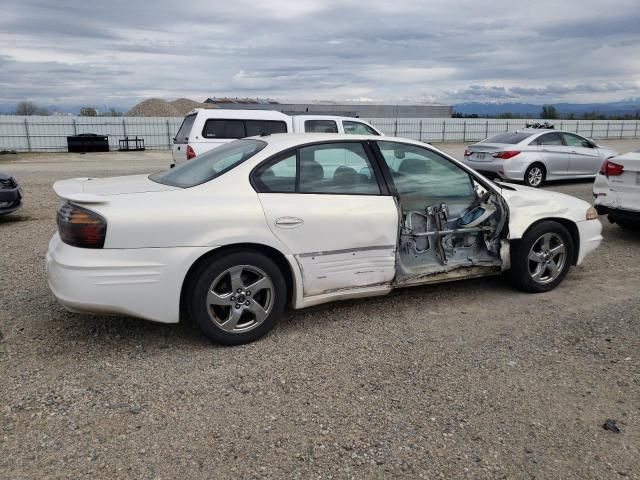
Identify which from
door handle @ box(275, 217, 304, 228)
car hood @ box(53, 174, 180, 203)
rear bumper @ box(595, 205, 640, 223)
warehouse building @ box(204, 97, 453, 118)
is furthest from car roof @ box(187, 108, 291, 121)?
warehouse building @ box(204, 97, 453, 118)

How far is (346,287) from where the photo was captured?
14.4 feet

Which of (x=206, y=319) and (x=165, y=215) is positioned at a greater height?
(x=165, y=215)

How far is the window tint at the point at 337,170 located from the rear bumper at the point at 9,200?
6.36m

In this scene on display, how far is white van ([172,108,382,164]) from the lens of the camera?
11.5 metres

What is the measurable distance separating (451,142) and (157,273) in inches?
1464

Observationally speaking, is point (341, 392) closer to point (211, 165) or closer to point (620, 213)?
point (211, 165)

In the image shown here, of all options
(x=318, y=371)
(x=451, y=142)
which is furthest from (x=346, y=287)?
(x=451, y=142)

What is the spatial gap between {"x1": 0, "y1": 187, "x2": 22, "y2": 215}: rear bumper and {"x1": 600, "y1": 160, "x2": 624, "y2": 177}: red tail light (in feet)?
28.9

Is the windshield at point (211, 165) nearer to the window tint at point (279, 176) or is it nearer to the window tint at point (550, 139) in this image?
the window tint at point (279, 176)

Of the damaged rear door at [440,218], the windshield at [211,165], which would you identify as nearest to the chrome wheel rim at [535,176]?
the damaged rear door at [440,218]

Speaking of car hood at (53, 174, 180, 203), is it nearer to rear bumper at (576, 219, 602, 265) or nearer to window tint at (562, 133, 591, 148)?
rear bumper at (576, 219, 602, 265)

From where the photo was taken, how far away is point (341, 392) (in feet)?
11.2

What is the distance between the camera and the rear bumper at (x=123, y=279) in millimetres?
3639

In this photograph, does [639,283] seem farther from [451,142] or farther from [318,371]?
[451,142]
